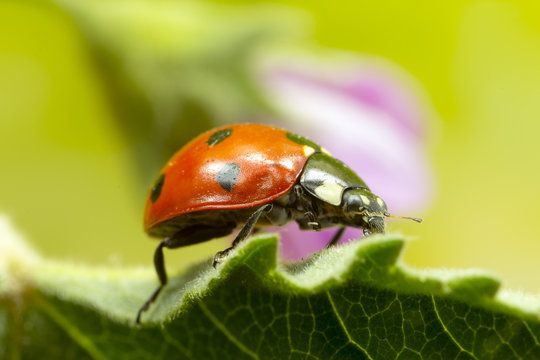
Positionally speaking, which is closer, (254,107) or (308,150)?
(308,150)

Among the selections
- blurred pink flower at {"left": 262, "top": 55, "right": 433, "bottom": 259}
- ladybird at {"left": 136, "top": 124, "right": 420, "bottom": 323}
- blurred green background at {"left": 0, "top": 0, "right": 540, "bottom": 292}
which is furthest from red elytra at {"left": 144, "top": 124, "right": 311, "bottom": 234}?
blurred pink flower at {"left": 262, "top": 55, "right": 433, "bottom": 259}

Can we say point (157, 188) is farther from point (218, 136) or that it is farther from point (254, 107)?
point (254, 107)

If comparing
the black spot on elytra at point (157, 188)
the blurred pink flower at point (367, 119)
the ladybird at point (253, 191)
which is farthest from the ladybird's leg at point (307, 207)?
the blurred pink flower at point (367, 119)

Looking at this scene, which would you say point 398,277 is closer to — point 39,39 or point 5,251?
point 5,251

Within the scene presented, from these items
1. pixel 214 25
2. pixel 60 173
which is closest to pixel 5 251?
pixel 214 25

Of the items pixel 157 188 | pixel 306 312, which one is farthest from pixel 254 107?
pixel 306 312

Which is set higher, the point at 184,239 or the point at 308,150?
the point at 308,150
